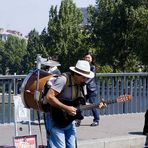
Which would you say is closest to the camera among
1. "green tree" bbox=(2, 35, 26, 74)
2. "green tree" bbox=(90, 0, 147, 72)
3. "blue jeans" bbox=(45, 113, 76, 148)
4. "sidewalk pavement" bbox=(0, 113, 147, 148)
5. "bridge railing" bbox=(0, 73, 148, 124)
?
"blue jeans" bbox=(45, 113, 76, 148)

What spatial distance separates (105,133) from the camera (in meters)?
11.5

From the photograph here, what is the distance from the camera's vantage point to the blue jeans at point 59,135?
7375 mm

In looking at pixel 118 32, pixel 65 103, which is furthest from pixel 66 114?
pixel 118 32

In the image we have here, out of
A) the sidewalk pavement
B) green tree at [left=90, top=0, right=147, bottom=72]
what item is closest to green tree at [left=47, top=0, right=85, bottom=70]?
green tree at [left=90, top=0, right=147, bottom=72]

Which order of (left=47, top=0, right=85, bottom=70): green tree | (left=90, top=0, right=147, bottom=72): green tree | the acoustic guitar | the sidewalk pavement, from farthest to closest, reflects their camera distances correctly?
(left=47, top=0, right=85, bottom=70): green tree → (left=90, top=0, right=147, bottom=72): green tree → the sidewalk pavement → the acoustic guitar

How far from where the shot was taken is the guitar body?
285 inches

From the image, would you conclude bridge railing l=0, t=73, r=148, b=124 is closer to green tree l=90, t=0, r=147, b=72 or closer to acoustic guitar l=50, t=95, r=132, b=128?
acoustic guitar l=50, t=95, r=132, b=128

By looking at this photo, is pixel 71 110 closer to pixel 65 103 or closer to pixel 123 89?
pixel 65 103

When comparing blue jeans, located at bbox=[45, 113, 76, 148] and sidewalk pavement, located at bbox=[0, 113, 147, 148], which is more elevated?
blue jeans, located at bbox=[45, 113, 76, 148]

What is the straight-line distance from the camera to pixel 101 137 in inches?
429

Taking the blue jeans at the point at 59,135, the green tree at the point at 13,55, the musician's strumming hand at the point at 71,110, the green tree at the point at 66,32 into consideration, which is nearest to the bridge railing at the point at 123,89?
the blue jeans at the point at 59,135

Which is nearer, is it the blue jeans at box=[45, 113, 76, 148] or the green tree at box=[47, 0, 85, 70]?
the blue jeans at box=[45, 113, 76, 148]

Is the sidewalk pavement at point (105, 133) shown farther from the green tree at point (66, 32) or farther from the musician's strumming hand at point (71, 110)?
the green tree at point (66, 32)

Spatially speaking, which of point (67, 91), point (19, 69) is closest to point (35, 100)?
point (67, 91)
